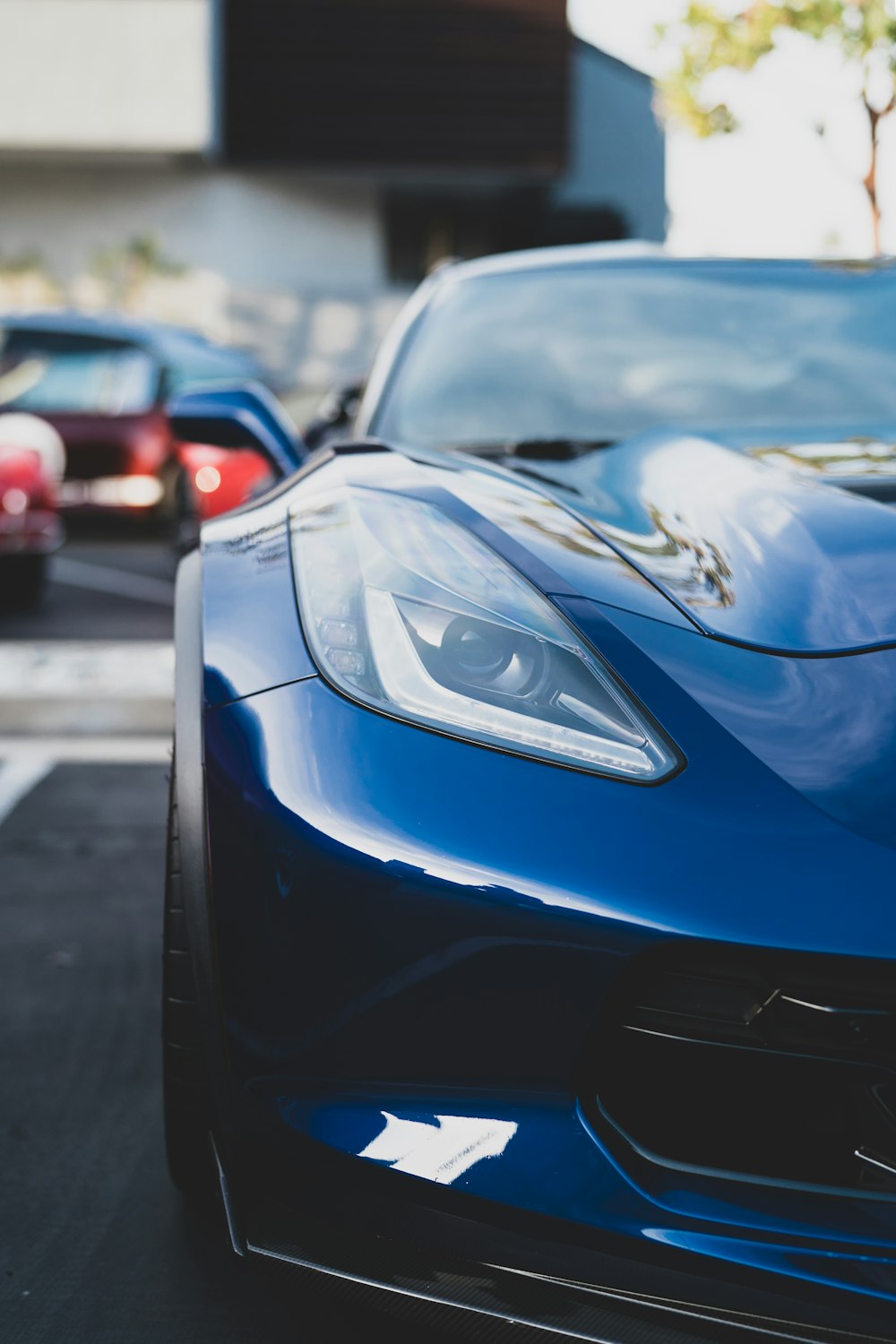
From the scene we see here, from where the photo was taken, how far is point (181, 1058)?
1.62 metres

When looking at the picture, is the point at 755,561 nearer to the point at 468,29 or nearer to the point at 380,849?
the point at 380,849

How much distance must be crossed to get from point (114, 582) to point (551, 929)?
7868mm

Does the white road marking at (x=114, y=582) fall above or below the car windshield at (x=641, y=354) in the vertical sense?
below

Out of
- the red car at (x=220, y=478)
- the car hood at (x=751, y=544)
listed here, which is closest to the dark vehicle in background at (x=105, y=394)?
the red car at (x=220, y=478)

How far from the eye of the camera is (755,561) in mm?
1771

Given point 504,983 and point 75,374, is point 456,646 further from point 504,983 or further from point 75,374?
point 75,374

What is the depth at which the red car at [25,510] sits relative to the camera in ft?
23.7

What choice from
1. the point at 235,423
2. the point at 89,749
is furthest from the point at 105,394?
the point at 235,423

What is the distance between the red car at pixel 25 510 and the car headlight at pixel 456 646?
564cm

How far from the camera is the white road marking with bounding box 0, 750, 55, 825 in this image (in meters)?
4.14

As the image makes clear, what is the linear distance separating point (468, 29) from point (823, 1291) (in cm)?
2333

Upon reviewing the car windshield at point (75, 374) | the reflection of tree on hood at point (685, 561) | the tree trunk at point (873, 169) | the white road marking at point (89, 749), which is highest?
the tree trunk at point (873, 169)

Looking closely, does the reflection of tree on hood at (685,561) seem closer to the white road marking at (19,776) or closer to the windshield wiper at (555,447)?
the windshield wiper at (555,447)

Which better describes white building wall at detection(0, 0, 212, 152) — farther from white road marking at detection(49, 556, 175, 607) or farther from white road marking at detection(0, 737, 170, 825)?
white road marking at detection(0, 737, 170, 825)
